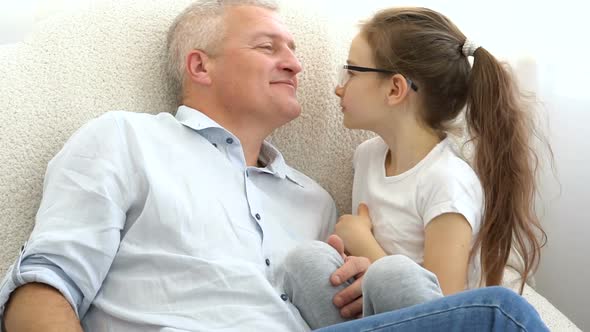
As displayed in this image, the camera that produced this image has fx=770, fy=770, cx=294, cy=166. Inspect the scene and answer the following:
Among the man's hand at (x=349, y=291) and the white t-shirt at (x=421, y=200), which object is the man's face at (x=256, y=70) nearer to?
the white t-shirt at (x=421, y=200)

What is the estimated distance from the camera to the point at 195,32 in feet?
5.32

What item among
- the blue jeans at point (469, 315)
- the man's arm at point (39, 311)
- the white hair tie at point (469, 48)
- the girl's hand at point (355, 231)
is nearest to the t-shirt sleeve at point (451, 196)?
the girl's hand at point (355, 231)

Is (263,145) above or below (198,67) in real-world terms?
below

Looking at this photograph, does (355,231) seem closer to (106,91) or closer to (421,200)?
(421,200)

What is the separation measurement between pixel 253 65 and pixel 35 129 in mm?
441

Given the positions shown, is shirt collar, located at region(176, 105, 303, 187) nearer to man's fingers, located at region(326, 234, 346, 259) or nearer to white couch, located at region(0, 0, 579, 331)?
white couch, located at region(0, 0, 579, 331)

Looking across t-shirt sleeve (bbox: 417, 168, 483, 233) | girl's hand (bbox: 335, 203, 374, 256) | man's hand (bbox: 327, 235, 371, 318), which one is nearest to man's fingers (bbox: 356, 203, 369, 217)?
girl's hand (bbox: 335, 203, 374, 256)

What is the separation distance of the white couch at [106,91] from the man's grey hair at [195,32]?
0.03m

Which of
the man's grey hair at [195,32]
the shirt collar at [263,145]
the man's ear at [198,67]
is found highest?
the man's grey hair at [195,32]

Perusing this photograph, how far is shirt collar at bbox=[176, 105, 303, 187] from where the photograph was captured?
1.47 metres

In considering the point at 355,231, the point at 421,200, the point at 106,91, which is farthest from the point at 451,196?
the point at 106,91

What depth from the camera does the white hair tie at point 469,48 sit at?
1.52 m

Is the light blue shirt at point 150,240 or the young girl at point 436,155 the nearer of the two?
the light blue shirt at point 150,240

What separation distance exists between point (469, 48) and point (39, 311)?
93 centimetres
